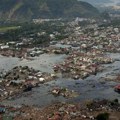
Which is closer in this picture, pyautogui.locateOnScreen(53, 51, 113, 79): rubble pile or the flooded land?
the flooded land

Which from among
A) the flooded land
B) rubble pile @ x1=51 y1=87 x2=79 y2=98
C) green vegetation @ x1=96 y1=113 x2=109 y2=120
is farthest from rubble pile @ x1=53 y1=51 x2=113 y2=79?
green vegetation @ x1=96 y1=113 x2=109 y2=120

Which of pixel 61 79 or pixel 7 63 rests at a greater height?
pixel 61 79

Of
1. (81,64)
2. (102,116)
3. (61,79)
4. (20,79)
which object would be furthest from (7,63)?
(102,116)

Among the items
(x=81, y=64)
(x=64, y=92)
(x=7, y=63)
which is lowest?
(x=7, y=63)

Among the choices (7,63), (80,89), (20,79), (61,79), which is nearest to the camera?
(80,89)

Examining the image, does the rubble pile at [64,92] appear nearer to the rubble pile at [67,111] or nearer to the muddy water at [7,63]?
the rubble pile at [67,111]

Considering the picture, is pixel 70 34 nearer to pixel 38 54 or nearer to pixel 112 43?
pixel 112 43

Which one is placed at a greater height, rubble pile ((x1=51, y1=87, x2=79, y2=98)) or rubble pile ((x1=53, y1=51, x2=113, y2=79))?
rubble pile ((x1=51, y1=87, x2=79, y2=98))

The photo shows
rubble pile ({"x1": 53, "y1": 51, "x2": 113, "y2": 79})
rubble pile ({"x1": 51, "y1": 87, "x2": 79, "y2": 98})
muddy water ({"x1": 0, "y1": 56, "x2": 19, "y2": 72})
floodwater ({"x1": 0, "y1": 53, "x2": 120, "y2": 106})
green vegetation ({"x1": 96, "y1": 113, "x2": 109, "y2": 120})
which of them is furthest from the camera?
muddy water ({"x1": 0, "y1": 56, "x2": 19, "y2": 72})

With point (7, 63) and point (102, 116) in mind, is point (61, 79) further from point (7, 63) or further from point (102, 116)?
point (102, 116)

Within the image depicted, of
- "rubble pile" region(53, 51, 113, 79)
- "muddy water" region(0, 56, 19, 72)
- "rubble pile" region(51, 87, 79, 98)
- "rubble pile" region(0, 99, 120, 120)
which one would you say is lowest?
"muddy water" region(0, 56, 19, 72)

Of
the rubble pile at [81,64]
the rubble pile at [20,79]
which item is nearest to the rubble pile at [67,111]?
the rubble pile at [20,79]

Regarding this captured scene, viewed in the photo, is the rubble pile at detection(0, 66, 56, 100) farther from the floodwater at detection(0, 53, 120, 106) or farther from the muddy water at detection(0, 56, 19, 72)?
the muddy water at detection(0, 56, 19, 72)
